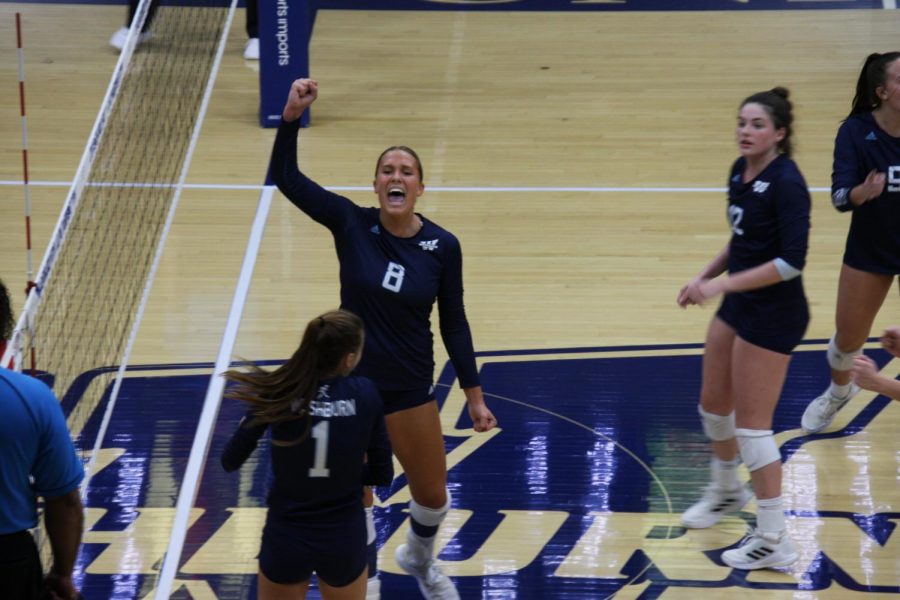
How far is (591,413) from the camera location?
20.9 ft

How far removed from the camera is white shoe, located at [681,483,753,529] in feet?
17.6

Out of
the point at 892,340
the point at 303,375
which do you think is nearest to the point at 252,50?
the point at 303,375

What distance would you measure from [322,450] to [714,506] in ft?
7.15

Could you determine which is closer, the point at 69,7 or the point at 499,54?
the point at 499,54

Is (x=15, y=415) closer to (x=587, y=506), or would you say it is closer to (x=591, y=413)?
(x=587, y=506)

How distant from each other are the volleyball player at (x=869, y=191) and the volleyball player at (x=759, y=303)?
0.61m

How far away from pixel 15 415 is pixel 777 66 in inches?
360

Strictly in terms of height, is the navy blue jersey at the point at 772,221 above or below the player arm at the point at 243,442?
above

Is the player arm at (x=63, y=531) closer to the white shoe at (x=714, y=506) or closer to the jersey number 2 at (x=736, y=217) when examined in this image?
the jersey number 2 at (x=736, y=217)


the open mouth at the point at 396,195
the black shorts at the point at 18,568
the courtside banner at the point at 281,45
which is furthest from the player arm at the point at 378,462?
the courtside banner at the point at 281,45

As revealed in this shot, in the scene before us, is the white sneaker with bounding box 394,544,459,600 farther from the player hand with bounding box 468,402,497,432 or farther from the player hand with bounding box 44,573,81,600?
the player hand with bounding box 44,573,81,600

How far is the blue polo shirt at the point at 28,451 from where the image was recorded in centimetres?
313

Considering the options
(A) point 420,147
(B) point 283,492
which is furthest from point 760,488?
(A) point 420,147

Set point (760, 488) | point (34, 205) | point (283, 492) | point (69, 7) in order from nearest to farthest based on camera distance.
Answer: point (283, 492) < point (760, 488) < point (34, 205) < point (69, 7)
